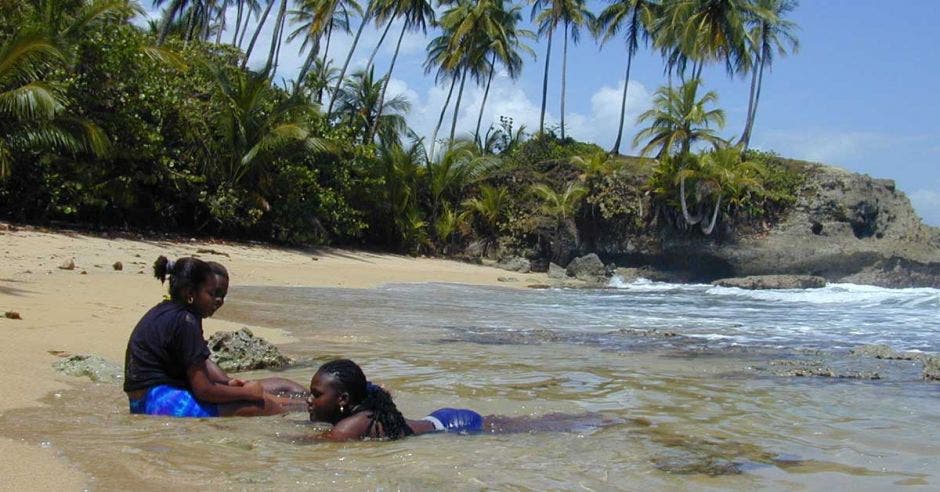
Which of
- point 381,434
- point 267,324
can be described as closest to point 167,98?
point 267,324

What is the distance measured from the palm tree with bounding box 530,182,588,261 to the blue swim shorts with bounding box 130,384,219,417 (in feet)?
81.5

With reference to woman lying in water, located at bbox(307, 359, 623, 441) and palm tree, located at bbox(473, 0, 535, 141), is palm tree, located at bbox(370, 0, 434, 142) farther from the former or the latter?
woman lying in water, located at bbox(307, 359, 623, 441)

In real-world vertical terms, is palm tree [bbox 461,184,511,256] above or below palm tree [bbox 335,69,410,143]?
below

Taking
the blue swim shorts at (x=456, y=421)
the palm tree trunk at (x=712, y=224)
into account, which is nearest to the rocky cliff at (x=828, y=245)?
Answer: the palm tree trunk at (x=712, y=224)

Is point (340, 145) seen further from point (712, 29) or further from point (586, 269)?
point (712, 29)

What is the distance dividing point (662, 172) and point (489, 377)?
23.6m

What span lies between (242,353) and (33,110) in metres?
9.49

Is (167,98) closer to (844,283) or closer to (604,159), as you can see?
(604,159)

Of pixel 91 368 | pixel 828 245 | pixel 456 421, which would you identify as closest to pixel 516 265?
pixel 828 245

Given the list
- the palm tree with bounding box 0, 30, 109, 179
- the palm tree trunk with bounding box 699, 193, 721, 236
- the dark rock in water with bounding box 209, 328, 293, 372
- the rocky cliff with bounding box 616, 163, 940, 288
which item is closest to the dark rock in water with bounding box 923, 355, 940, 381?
the dark rock in water with bounding box 209, 328, 293, 372

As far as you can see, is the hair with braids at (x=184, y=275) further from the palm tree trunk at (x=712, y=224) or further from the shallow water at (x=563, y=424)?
the palm tree trunk at (x=712, y=224)

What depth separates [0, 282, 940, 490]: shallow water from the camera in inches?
146

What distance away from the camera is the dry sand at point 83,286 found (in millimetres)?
4486

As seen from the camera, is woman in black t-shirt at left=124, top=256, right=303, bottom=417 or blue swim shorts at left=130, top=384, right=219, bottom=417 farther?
blue swim shorts at left=130, top=384, right=219, bottom=417
